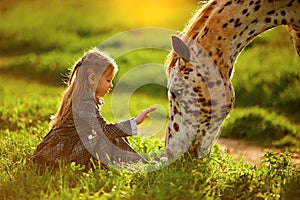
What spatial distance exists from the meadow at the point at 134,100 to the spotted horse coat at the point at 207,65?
0.22 meters

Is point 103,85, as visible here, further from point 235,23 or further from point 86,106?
point 235,23

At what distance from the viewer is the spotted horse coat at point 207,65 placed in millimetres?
4484

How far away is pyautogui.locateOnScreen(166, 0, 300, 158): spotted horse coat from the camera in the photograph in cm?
448

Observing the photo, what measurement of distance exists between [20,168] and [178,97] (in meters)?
1.27

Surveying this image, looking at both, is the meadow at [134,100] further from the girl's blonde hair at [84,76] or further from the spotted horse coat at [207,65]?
the girl's blonde hair at [84,76]

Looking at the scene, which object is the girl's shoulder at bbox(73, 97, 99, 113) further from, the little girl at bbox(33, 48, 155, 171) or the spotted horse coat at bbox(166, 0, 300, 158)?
the spotted horse coat at bbox(166, 0, 300, 158)

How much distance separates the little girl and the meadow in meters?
0.28

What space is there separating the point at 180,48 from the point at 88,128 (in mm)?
1040

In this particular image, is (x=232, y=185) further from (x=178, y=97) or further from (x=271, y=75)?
(x=271, y=75)

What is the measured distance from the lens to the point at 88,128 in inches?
196

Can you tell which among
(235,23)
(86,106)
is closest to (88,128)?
(86,106)

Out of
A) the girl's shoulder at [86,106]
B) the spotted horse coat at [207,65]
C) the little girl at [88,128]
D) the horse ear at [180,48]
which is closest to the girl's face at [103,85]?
the little girl at [88,128]

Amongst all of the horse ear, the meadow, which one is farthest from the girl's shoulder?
the horse ear

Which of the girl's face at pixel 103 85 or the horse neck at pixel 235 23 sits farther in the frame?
the girl's face at pixel 103 85
